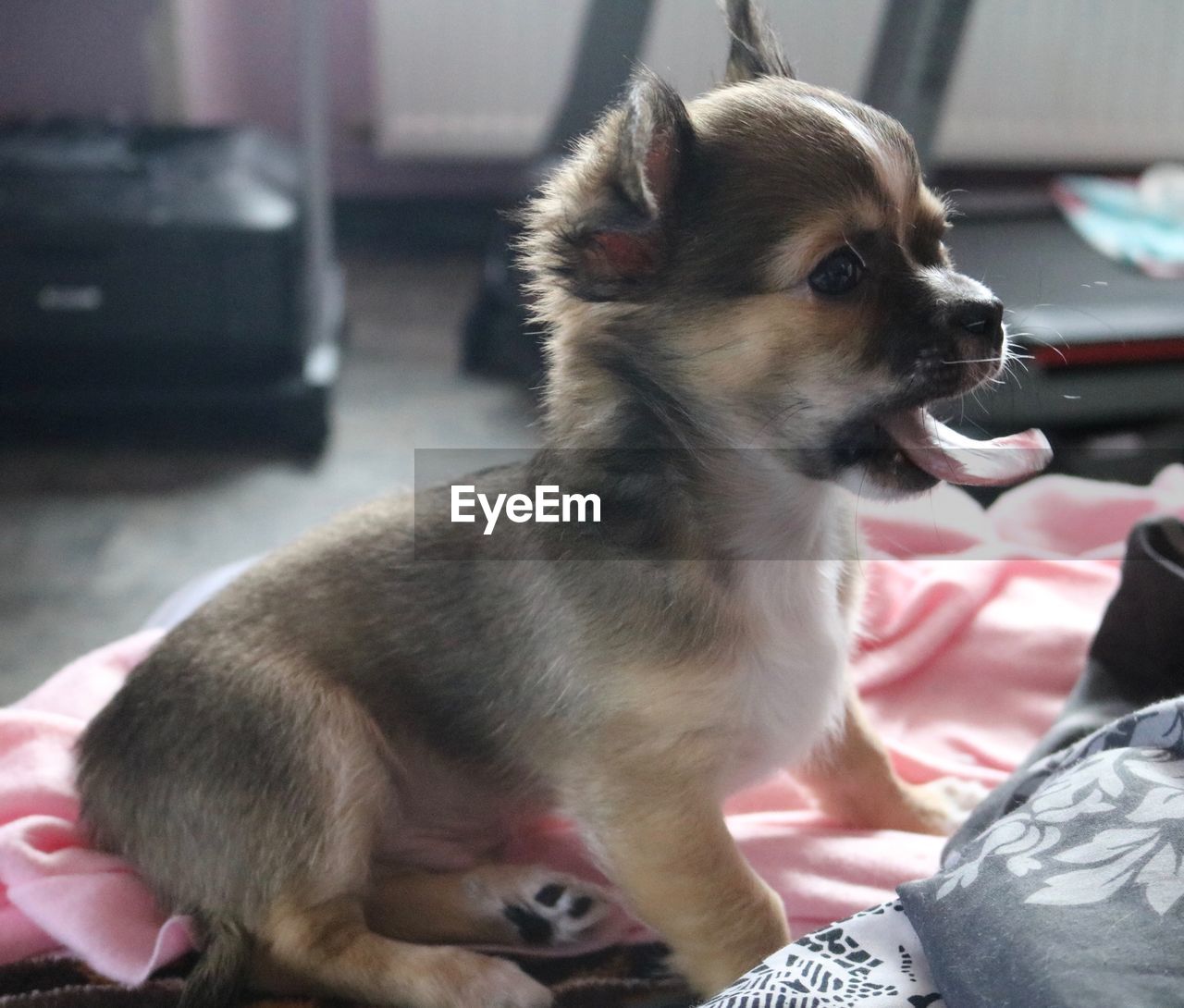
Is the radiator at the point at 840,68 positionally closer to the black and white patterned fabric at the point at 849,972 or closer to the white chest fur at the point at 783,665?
the white chest fur at the point at 783,665

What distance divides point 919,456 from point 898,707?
26.4 inches

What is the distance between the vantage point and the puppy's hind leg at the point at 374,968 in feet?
4.10

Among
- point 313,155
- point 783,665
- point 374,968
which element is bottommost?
point 374,968

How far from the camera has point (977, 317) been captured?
1.12 m

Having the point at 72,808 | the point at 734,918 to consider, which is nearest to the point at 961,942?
the point at 734,918

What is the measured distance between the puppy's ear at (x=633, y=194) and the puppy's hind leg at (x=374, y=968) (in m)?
0.66

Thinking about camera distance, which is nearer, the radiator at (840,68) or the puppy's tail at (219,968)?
the puppy's tail at (219,968)

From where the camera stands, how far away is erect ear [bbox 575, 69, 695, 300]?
1079 mm

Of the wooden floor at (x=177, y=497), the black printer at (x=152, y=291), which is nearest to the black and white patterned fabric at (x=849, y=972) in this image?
the wooden floor at (x=177, y=497)

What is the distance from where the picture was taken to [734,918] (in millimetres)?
1229

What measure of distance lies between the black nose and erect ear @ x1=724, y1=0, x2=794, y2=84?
375 millimetres

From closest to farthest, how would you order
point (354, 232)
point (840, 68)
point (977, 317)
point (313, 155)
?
point (977, 317), point (313, 155), point (840, 68), point (354, 232)

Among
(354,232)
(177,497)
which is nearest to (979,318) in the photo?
(177,497)

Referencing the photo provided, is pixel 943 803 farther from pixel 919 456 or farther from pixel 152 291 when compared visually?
pixel 152 291
